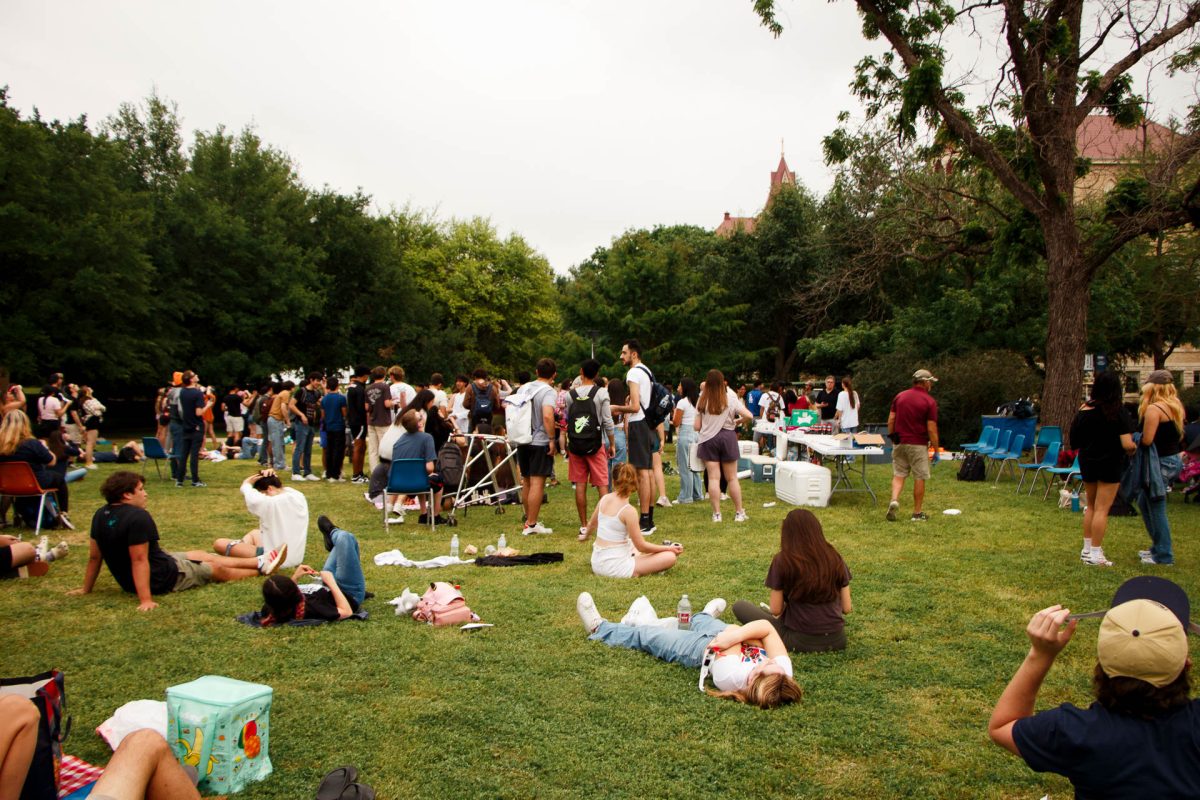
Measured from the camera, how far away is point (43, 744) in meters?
2.66

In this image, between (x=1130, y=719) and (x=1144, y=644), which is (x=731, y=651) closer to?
(x=1130, y=719)

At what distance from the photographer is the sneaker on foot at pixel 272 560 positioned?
7223 millimetres

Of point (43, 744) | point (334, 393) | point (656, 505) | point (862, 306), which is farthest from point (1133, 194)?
point (862, 306)

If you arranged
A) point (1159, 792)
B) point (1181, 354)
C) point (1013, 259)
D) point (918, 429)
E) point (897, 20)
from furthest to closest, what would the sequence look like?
1. point (1181, 354)
2. point (1013, 259)
3. point (897, 20)
4. point (918, 429)
5. point (1159, 792)

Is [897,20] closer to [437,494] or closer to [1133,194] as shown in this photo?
[1133,194]

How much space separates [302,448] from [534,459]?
7328 millimetres

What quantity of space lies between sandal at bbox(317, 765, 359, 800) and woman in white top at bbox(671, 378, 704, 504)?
8580 millimetres

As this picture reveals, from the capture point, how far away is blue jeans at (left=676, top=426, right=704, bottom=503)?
1185 centimetres

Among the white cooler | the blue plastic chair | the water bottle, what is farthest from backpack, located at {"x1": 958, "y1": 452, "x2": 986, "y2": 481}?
the water bottle

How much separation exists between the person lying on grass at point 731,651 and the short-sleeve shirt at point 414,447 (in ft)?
15.9

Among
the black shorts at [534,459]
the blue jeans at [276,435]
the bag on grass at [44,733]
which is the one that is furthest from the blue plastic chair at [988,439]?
the bag on grass at [44,733]

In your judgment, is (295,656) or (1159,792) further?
(295,656)

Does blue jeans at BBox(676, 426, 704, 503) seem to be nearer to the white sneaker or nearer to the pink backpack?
the pink backpack

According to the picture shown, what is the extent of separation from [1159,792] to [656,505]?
9430 millimetres
